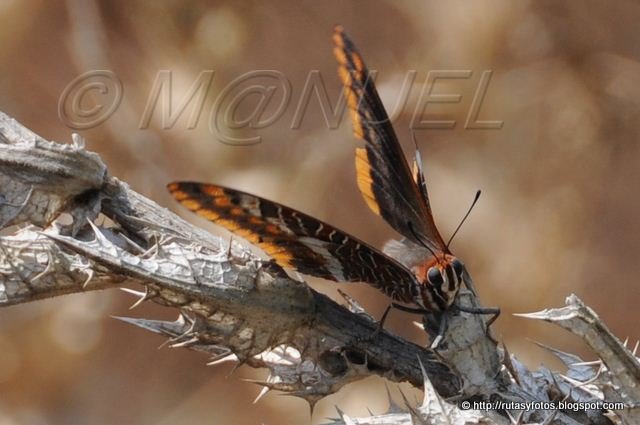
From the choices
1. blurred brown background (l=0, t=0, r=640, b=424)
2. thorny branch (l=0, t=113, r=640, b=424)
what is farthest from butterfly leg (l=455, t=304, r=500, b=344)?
blurred brown background (l=0, t=0, r=640, b=424)

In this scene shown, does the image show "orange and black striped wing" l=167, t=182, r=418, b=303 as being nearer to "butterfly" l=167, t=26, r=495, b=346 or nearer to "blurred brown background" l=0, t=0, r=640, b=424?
"butterfly" l=167, t=26, r=495, b=346

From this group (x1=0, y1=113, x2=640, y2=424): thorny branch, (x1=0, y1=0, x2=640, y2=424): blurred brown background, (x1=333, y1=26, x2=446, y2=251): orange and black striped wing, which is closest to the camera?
(x1=0, y1=113, x2=640, y2=424): thorny branch

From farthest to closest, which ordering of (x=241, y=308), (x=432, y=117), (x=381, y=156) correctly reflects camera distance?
1. (x=432, y=117)
2. (x=381, y=156)
3. (x=241, y=308)

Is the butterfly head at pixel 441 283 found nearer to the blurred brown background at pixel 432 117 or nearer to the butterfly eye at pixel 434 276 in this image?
the butterfly eye at pixel 434 276

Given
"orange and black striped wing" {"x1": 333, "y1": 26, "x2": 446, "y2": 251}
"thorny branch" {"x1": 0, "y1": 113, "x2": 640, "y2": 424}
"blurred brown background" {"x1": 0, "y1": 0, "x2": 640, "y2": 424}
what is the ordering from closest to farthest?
"thorny branch" {"x1": 0, "y1": 113, "x2": 640, "y2": 424} < "orange and black striped wing" {"x1": 333, "y1": 26, "x2": 446, "y2": 251} < "blurred brown background" {"x1": 0, "y1": 0, "x2": 640, "y2": 424}

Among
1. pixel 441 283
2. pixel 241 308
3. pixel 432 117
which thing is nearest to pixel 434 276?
pixel 441 283

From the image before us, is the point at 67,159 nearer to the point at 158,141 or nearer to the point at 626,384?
the point at 626,384

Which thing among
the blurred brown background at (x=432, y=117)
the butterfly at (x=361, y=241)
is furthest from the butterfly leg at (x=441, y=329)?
the blurred brown background at (x=432, y=117)

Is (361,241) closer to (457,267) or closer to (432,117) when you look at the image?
(457,267)
